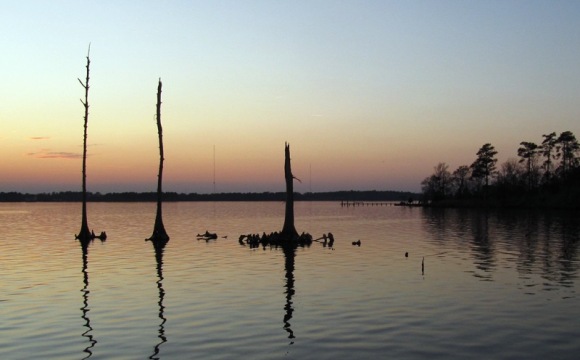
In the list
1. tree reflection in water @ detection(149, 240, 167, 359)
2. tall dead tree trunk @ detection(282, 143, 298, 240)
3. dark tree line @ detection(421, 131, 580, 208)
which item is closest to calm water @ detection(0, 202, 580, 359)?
tree reflection in water @ detection(149, 240, 167, 359)

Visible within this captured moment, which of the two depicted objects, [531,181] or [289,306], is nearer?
[289,306]

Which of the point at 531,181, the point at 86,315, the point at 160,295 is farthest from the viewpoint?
the point at 531,181

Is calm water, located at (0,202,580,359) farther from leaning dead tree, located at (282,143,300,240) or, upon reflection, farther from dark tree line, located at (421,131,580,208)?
dark tree line, located at (421,131,580,208)

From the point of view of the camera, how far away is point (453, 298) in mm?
21844

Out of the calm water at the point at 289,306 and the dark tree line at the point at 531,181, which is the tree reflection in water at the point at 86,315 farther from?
the dark tree line at the point at 531,181

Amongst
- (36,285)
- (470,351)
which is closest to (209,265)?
(36,285)

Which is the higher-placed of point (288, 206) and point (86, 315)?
point (288, 206)

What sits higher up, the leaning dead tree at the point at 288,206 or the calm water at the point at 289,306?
the leaning dead tree at the point at 288,206

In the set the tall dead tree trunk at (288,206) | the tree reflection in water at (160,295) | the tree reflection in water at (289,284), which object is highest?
the tall dead tree trunk at (288,206)

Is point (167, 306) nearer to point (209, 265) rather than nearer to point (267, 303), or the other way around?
point (267, 303)

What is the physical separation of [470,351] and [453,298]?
7959 mm

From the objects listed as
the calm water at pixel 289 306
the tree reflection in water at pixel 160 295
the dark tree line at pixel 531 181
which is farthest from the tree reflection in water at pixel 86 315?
the dark tree line at pixel 531 181

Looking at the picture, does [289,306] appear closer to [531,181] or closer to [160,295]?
[160,295]

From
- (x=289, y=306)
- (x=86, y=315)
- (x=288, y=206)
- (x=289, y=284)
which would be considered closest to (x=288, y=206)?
(x=288, y=206)
